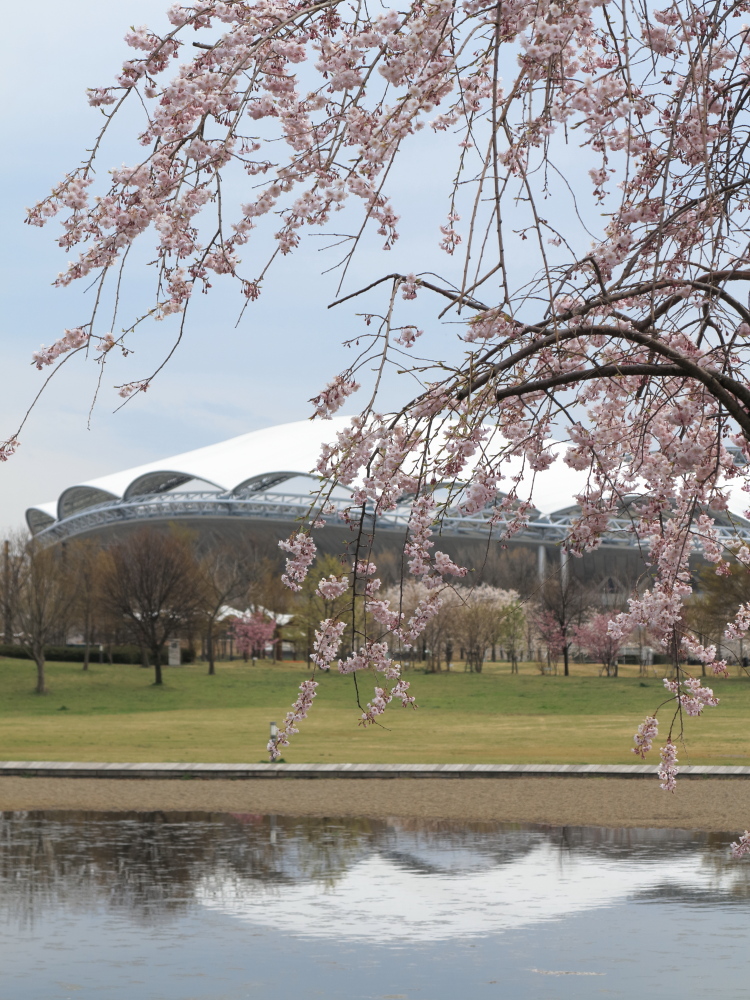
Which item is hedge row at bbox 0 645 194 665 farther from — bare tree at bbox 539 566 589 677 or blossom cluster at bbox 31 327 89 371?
blossom cluster at bbox 31 327 89 371

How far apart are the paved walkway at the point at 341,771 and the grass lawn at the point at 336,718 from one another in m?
2.47

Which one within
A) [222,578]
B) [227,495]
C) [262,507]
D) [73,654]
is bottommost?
[73,654]

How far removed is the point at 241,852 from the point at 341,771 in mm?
7045

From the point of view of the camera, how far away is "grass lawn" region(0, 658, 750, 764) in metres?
23.7

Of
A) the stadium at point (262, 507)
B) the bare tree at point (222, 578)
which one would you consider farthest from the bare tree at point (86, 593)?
the stadium at point (262, 507)

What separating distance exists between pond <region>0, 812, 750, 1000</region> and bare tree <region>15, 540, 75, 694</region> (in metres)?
32.6

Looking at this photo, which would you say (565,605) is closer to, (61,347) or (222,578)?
(222,578)

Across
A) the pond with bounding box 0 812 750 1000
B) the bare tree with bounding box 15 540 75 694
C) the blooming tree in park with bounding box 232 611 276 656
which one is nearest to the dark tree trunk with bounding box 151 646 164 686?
the bare tree with bounding box 15 540 75 694

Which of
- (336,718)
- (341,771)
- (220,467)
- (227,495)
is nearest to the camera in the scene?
(341,771)

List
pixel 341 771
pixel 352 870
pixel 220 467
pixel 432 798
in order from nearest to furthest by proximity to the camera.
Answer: pixel 352 870
pixel 432 798
pixel 341 771
pixel 220 467

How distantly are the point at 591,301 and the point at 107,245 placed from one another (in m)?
1.93

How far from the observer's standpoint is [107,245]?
4.79 m

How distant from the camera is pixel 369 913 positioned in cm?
889

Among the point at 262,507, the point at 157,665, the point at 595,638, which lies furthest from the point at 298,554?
the point at 262,507
